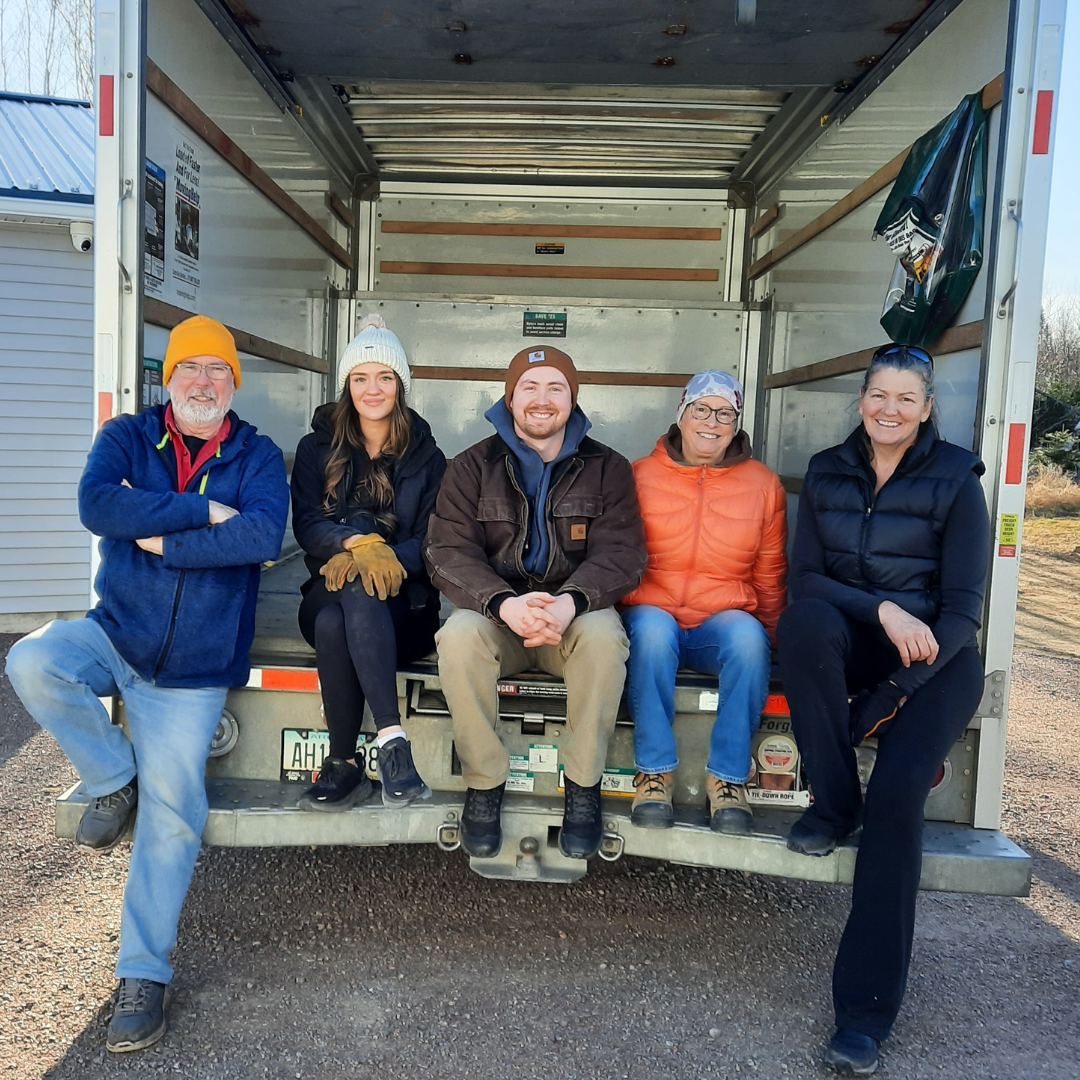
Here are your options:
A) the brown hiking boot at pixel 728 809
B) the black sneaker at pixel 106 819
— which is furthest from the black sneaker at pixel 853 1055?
the black sneaker at pixel 106 819

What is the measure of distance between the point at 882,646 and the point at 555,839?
3.44 feet

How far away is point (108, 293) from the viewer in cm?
273

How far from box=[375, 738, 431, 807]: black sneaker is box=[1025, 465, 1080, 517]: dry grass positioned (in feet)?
57.3

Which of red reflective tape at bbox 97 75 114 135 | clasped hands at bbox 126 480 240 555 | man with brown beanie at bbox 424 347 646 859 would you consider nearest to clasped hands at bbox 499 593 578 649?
man with brown beanie at bbox 424 347 646 859

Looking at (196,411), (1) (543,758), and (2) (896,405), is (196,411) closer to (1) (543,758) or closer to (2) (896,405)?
(1) (543,758)

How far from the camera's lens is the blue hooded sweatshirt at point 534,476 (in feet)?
9.86

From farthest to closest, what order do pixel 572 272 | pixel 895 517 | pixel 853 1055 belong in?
pixel 572 272, pixel 895 517, pixel 853 1055

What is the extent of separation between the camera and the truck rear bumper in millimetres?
2596

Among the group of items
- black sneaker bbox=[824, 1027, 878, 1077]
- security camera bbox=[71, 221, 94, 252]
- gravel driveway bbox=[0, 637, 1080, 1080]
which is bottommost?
gravel driveway bbox=[0, 637, 1080, 1080]

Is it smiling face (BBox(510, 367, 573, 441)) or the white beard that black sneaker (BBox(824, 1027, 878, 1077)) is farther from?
the white beard

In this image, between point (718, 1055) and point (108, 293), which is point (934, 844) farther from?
point (108, 293)

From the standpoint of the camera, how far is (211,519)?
2.73 m

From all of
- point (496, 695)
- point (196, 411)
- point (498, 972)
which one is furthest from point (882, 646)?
point (196, 411)

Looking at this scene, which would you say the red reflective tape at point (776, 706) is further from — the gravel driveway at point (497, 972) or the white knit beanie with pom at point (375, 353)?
the white knit beanie with pom at point (375, 353)
